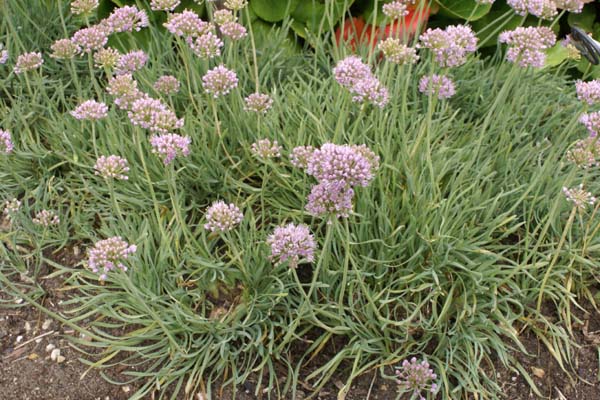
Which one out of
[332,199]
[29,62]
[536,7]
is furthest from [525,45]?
[29,62]

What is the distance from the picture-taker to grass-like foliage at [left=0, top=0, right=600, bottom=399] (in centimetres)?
227

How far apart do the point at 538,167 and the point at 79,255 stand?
1.97 metres

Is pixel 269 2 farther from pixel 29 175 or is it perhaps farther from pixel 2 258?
pixel 2 258

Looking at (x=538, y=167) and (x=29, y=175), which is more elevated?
(x=538, y=167)

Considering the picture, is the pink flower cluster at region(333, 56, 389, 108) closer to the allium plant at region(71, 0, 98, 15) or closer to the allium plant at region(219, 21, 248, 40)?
the allium plant at region(219, 21, 248, 40)

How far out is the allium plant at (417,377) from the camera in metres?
2.11

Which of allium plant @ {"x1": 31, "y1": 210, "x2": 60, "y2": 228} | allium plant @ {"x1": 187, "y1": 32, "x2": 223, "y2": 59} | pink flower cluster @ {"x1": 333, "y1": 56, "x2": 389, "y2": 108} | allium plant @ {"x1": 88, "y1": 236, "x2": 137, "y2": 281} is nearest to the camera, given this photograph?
allium plant @ {"x1": 88, "y1": 236, "x2": 137, "y2": 281}

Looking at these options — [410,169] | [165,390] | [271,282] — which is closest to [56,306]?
[165,390]

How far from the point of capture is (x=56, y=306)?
256 cm

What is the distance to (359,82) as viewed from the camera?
211cm

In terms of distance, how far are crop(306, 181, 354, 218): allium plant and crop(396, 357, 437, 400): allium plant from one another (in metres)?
0.71

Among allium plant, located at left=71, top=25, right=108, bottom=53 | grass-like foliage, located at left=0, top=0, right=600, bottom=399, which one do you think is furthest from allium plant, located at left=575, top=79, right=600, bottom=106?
allium plant, located at left=71, top=25, right=108, bottom=53

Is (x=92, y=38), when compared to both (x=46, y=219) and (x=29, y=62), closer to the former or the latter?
(x=29, y=62)

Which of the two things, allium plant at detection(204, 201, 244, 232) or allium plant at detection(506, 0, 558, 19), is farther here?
allium plant at detection(506, 0, 558, 19)
